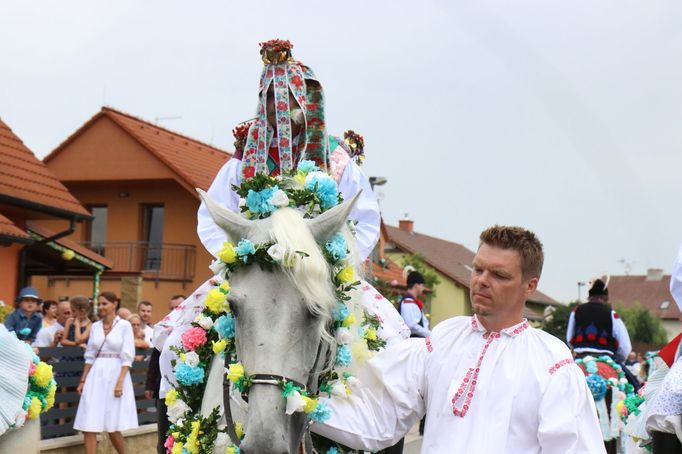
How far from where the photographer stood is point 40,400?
639 cm

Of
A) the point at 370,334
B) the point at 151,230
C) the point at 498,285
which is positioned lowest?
the point at 370,334

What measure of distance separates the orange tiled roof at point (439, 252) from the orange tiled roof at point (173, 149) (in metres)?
18.3

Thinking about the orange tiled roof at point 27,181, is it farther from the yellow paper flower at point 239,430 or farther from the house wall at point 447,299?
the house wall at point 447,299

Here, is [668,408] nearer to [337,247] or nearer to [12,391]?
[337,247]

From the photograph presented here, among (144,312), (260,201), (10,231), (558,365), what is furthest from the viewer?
(10,231)

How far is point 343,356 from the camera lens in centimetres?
390

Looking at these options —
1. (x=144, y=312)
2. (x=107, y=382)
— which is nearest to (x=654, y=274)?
(x=144, y=312)

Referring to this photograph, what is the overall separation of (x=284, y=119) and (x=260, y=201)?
1.16m

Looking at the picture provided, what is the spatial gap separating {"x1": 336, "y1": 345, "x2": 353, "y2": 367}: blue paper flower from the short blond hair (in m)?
0.80

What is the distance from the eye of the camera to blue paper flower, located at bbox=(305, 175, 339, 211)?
14.2 ft

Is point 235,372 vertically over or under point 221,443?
over

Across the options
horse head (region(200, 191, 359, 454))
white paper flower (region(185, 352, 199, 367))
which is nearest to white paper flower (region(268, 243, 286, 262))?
horse head (region(200, 191, 359, 454))

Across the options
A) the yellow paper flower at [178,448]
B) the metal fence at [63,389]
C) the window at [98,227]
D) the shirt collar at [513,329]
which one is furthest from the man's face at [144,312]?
the window at [98,227]

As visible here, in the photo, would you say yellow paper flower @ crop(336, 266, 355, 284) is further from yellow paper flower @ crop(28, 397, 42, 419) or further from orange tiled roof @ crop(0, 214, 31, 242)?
orange tiled roof @ crop(0, 214, 31, 242)
